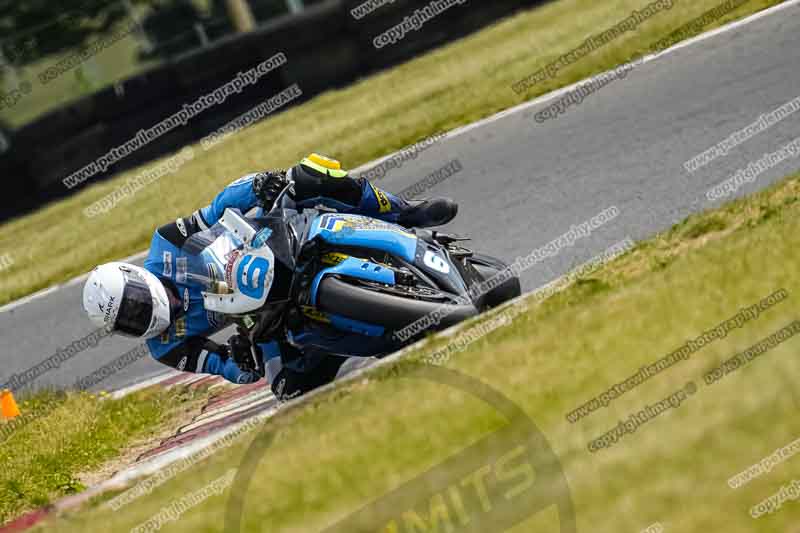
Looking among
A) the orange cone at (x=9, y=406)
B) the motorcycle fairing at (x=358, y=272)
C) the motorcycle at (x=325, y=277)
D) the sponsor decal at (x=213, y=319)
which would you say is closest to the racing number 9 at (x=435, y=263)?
the motorcycle at (x=325, y=277)

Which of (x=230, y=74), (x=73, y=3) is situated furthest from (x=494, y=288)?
(x=73, y=3)

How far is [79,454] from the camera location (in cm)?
736

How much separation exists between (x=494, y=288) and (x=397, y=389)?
1.66 m

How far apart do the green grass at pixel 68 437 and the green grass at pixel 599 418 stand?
2.19m

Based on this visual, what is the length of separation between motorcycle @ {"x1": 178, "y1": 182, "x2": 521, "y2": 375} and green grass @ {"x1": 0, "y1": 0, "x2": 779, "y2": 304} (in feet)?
18.1

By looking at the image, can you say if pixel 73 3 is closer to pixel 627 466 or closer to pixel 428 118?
pixel 428 118

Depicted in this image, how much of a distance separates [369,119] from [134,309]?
7869 millimetres

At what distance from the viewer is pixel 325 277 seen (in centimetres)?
583

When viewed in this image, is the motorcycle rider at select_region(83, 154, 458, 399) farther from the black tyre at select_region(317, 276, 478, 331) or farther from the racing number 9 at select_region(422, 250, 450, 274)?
the racing number 9 at select_region(422, 250, 450, 274)

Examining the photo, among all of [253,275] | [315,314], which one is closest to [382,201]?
[315,314]

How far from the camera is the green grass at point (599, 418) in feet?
10.8

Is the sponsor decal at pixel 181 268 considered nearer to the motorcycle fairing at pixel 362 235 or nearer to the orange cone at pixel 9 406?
the motorcycle fairing at pixel 362 235

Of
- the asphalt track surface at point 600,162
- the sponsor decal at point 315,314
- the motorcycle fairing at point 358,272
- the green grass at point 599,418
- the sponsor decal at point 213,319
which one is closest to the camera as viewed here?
the green grass at point 599,418

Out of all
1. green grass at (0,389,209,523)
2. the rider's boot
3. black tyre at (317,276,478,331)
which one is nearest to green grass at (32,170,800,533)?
black tyre at (317,276,478,331)
